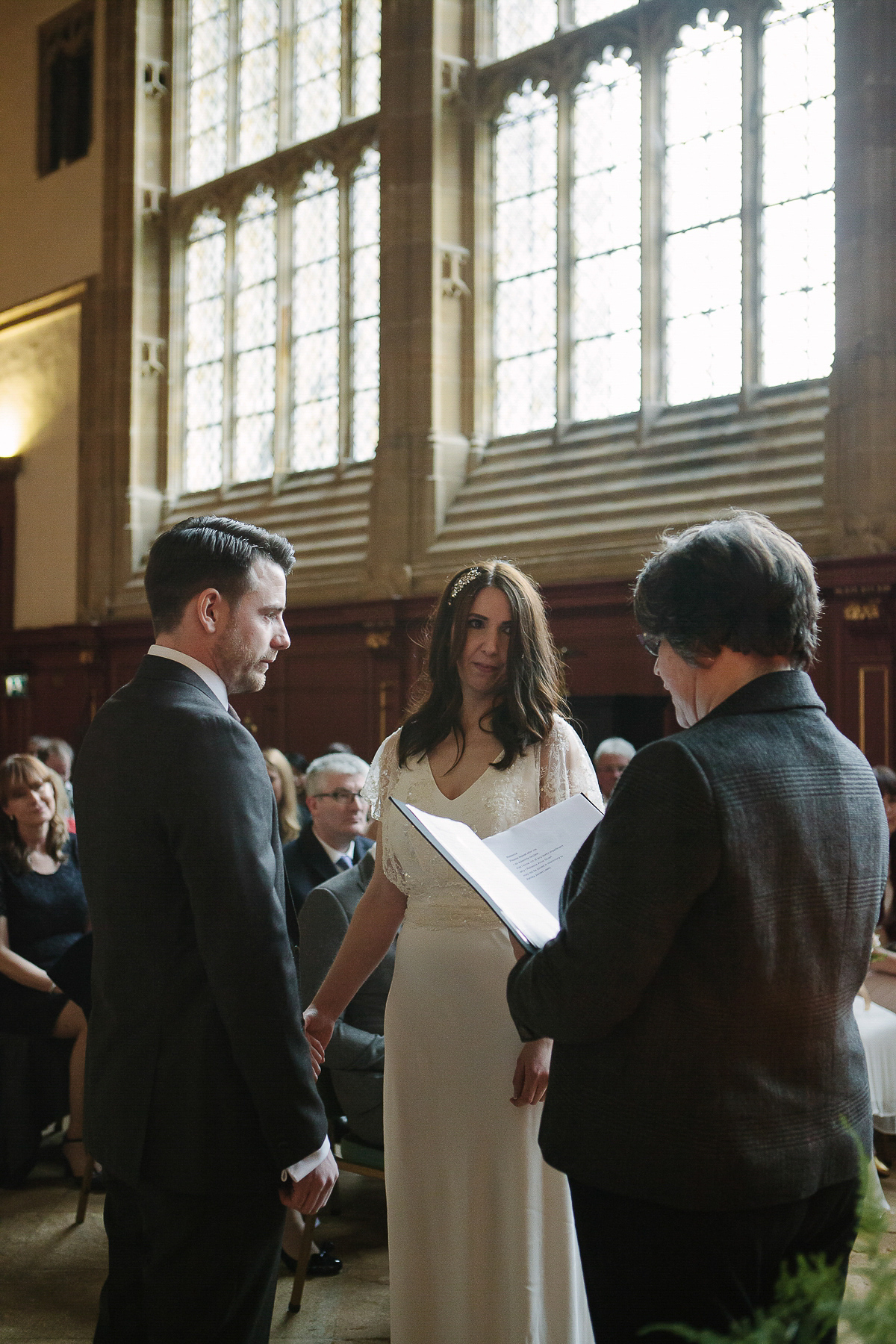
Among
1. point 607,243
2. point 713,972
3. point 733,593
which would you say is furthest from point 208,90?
point 713,972

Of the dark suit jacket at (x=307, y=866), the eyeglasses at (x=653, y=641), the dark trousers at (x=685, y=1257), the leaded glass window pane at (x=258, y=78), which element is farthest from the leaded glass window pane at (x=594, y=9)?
the dark trousers at (x=685, y=1257)

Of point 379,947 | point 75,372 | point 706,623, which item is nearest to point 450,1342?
point 379,947

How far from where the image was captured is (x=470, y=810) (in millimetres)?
2400

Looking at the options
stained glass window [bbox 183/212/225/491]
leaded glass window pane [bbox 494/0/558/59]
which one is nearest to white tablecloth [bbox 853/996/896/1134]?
leaded glass window pane [bbox 494/0/558/59]

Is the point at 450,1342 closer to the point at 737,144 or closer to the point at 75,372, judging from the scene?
the point at 737,144

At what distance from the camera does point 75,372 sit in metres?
13.2

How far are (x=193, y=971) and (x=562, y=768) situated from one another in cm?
95

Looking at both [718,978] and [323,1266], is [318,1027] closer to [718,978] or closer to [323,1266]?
[718,978]

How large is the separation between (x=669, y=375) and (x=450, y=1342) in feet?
25.0

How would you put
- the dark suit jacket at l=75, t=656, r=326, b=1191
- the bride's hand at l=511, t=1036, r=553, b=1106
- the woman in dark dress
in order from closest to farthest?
the dark suit jacket at l=75, t=656, r=326, b=1191, the bride's hand at l=511, t=1036, r=553, b=1106, the woman in dark dress

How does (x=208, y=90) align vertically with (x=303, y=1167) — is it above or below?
above

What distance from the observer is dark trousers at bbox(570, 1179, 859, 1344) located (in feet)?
4.64

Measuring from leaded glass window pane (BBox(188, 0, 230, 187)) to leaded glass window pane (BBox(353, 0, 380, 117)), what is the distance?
1.97 meters

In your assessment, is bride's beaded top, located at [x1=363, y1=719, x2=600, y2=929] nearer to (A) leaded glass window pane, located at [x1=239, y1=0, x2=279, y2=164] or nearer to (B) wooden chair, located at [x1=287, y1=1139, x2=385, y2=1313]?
(B) wooden chair, located at [x1=287, y1=1139, x2=385, y2=1313]
